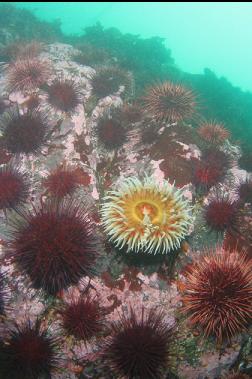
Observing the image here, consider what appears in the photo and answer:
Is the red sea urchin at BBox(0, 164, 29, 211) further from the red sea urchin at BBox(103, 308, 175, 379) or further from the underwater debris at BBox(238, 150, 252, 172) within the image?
the underwater debris at BBox(238, 150, 252, 172)

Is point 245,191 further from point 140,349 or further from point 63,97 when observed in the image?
point 63,97

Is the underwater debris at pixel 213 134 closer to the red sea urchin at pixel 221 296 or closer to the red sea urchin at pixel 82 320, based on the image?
the red sea urchin at pixel 221 296

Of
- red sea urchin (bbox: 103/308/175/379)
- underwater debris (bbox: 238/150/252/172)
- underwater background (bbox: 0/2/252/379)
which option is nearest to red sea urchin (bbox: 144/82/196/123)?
underwater background (bbox: 0/2/252/379)

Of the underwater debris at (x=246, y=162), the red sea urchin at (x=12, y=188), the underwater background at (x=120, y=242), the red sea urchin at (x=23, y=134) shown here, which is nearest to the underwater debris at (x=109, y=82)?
the underwater background at (x=120, y=242)

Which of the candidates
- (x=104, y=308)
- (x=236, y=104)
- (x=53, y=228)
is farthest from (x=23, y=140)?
(x=236, y=104)

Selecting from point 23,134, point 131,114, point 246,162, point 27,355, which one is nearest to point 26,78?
point 23,134

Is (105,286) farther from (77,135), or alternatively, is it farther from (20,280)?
(77,135)
